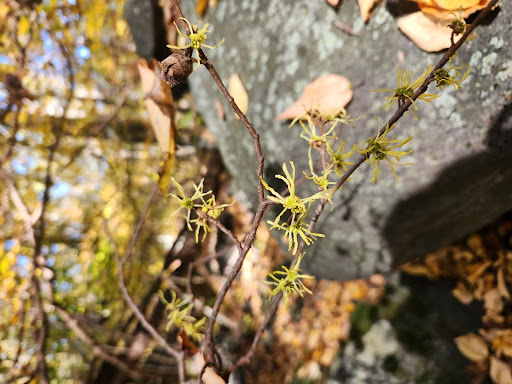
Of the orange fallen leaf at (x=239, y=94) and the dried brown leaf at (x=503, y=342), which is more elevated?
the orange fallen leaf at (x=239, y=94)

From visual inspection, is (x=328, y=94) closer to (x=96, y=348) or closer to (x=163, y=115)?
(x=163, y=115)

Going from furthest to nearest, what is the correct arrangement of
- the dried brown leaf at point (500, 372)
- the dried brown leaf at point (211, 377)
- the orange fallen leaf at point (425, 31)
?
the dried brown leaf at point (500, 372)
the orange fallen leaf at point (425, 31)
the dried brown leaf at point (211, 377)

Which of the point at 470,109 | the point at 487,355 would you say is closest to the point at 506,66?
the point at 470,109

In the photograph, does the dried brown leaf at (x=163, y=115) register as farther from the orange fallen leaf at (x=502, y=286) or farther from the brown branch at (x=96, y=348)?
the orange fallen leaf at (x=502, y=286)

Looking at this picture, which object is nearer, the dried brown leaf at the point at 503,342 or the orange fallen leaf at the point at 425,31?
the orange fallen leaf at the point at 425,31

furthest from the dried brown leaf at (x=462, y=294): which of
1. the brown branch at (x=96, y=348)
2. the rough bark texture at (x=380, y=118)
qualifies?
the brown branch at (x=96, y=348)

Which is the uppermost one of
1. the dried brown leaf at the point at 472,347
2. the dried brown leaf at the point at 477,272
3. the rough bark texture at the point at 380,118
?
the rough bark texture at the point at 380,118

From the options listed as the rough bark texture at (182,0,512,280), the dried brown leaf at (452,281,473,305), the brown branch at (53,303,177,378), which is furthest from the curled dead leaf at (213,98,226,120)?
the dried brown leaf at (452,281,473,305)
